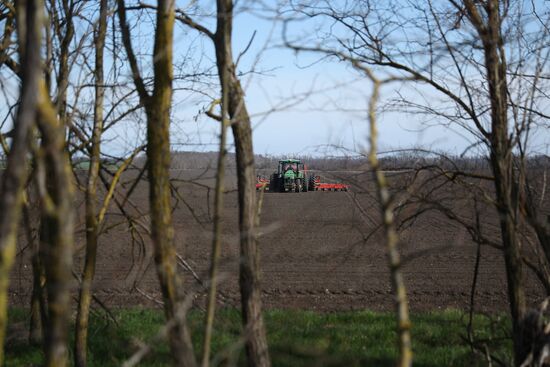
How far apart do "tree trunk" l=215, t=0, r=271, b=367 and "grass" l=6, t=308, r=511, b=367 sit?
5.00ft

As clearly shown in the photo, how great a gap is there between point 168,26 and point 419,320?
633 cm

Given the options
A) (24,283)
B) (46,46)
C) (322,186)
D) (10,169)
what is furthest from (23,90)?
(322,186)

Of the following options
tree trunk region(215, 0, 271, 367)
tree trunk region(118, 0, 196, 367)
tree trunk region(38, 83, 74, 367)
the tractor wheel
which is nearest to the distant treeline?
tree trunk region(215, 0, 271, 367)

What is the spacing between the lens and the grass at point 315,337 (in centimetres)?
617

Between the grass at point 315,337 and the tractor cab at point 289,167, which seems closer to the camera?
the grass at point 315,337

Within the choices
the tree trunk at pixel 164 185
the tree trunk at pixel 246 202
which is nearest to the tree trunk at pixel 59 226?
the tree trunk at pixel 164 185

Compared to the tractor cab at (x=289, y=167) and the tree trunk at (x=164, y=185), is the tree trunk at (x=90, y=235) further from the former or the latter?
the tractor cab at (x=289, y=167)

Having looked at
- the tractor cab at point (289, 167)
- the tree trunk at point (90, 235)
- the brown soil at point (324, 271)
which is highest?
the tractor cab at point (289, 167)

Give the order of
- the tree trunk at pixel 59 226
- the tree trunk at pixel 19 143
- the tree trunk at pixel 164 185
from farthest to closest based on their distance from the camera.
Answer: the tree trunk at pixel 164 185
the tree trunk at pixel 59 226
the tree trunk at pixel 19 143

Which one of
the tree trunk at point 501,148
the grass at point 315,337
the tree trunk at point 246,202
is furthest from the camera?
the grass at point 315,337

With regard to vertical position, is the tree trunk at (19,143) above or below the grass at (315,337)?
above

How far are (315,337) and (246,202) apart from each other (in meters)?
3.80

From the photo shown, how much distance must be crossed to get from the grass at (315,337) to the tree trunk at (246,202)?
1524mm

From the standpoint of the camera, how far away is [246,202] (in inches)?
156
